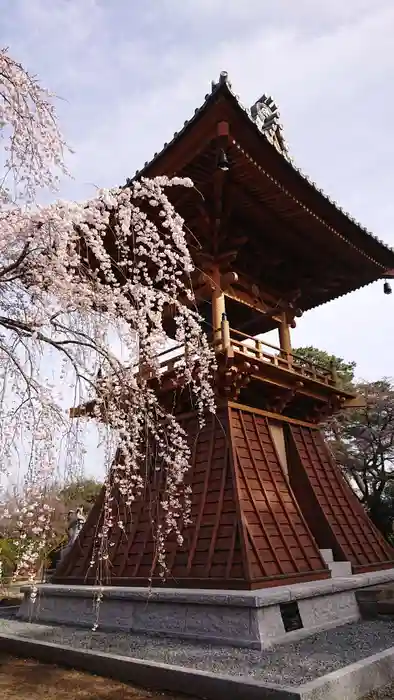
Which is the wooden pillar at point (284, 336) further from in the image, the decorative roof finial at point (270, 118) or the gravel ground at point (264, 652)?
the gravel ground at point (264, 652)

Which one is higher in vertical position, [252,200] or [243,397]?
[252,200]

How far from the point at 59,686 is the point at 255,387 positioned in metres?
5.53

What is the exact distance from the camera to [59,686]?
530cm

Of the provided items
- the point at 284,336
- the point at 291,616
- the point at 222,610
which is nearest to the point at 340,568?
the point at 291,616

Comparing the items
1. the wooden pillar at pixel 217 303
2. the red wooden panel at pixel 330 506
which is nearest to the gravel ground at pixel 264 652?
the red wooden panel at pixel 330 506

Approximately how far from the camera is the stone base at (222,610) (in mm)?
6312

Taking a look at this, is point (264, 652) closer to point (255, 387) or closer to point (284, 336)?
point (255, 387)

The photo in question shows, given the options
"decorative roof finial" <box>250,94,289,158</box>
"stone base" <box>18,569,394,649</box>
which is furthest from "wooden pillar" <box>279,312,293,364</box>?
"stone base" <box>18,569,394,649</box>

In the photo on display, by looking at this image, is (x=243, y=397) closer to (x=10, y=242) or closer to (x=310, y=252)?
(x=310, y=252)

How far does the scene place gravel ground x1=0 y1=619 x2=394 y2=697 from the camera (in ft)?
16.9

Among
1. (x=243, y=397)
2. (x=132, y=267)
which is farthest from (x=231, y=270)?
(x=132, y=267)

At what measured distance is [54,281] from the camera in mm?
4043

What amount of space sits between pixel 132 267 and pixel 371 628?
6137 millimetres

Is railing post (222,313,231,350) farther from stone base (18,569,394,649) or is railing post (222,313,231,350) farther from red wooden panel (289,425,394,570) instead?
stone base (18,569,394,649)
